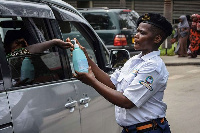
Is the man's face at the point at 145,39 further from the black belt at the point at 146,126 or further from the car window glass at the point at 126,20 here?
the car window glass at the point at 126,20

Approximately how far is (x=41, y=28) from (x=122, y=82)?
0.94 m

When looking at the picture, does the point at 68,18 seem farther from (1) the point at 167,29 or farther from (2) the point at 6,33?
(1) the point at 167,29

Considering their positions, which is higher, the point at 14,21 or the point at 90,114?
the point at 14,21

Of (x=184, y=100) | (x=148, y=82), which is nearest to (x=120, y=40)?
(x=184, y=100)

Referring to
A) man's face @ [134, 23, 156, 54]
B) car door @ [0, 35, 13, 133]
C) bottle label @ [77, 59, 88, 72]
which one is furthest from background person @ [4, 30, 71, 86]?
man's face @ [134, 23, 156, 54]

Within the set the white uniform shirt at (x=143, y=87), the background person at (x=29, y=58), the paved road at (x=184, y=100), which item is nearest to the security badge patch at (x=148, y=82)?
the white uniform shirt at (x=143, y=87)

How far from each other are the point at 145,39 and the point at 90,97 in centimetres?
92

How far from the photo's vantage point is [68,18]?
3.40m

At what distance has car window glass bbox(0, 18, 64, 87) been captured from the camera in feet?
9.04

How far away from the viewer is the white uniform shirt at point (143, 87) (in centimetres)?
258

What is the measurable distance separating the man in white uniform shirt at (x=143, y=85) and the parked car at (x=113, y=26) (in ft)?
31.6

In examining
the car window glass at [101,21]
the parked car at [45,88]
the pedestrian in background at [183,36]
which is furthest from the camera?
the pedestrian in background at [183,36]

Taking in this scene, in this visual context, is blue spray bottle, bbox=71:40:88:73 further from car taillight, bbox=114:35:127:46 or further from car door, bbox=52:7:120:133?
car taillight, bbox=114:35:127:46

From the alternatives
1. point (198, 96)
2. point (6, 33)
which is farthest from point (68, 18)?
point (198, 96)
